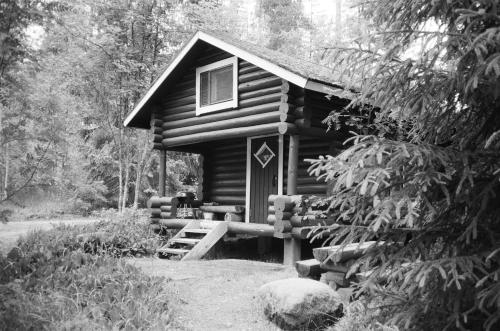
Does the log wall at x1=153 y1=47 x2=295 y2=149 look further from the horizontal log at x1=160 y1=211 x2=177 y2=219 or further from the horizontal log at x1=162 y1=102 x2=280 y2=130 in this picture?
the horizontal log at x1=160 y1=211 x2=177 y2=219

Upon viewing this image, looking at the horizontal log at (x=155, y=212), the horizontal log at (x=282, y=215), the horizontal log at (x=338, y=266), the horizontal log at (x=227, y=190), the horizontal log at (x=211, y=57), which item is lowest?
the horizontal log at (x=338, y=266)

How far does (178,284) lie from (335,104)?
227 inches

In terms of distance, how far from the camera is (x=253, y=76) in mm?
10898

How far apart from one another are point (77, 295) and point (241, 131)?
246 inches

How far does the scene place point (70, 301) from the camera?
18.3 ft

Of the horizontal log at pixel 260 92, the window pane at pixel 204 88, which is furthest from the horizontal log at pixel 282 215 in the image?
the window pane at pixel 204 88

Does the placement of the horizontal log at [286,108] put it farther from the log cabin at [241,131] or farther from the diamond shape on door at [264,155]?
the diamond shape on door at [264,155]

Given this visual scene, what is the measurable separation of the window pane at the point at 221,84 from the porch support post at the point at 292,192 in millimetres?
2514

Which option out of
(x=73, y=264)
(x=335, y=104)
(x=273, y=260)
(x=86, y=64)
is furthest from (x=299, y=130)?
(x=86, y=64)

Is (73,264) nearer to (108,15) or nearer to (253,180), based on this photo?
(253,180)

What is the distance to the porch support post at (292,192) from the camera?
9422 mm

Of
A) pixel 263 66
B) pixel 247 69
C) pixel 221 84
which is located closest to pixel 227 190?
pixel 221 84

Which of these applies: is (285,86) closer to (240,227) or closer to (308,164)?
(308,164)

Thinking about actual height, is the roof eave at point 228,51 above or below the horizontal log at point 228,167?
above
